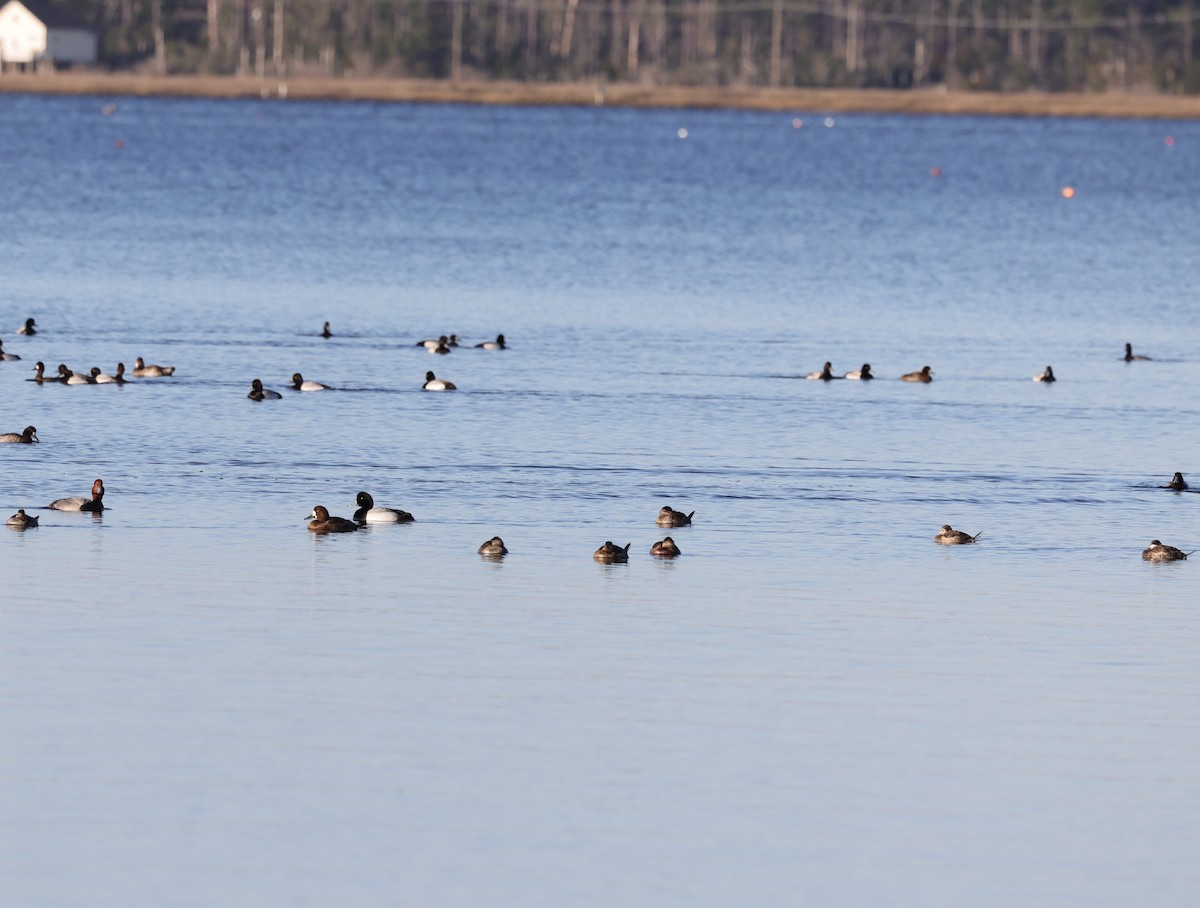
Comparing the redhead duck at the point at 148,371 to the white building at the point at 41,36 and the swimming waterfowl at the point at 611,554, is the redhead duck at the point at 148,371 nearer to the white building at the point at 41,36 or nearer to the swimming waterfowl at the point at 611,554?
the swimming waterfowl at the point at 611,554

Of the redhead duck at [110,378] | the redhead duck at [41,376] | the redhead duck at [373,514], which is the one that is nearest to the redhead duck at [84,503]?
the redhead duck at [373,514]

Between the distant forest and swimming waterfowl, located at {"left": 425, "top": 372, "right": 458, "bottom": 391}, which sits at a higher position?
the distant forest

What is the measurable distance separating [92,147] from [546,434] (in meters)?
96.6

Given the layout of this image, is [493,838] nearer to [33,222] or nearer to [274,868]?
[274,868]

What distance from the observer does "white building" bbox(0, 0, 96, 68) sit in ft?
583

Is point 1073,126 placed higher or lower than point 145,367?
higher

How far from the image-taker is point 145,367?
39.3 meters

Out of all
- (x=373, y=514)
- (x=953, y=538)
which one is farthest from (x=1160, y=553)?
(x=373, y=514)

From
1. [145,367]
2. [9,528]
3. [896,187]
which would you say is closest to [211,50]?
[896,187]

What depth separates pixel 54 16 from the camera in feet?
586

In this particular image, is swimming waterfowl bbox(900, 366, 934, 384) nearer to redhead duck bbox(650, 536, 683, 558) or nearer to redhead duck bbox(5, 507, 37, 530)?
redhead duck bbox(650, 536, 683, 558)

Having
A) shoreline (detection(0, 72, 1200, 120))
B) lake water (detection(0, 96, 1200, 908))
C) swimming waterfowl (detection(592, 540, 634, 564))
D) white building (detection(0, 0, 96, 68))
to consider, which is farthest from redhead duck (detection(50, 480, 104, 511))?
white building (detection(0, 0, 96, 68))

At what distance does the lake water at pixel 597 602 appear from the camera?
16.4m

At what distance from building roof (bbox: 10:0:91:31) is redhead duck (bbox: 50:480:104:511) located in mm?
156543
